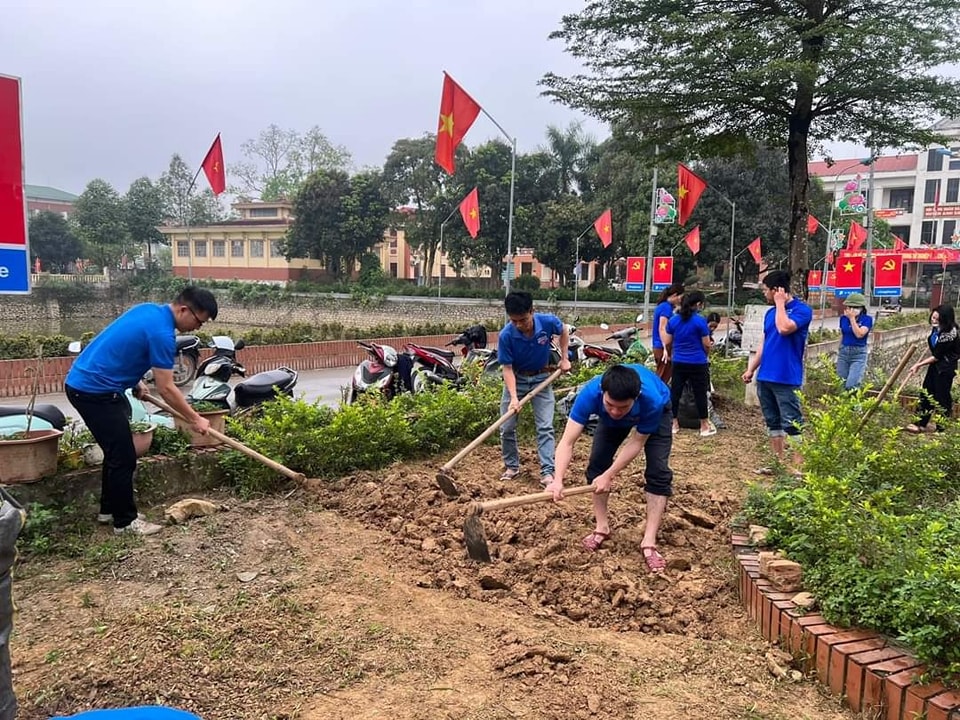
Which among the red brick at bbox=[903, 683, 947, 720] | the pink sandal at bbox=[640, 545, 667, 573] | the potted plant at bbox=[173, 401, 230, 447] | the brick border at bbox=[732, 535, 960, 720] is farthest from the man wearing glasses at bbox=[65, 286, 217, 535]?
the red brick at bbox=[903, 683, 947, 720]

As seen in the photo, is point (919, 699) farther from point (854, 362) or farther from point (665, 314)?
point (854, 362)

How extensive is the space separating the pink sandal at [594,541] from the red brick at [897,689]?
1637 millimetres

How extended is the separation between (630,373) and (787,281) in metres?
2.73

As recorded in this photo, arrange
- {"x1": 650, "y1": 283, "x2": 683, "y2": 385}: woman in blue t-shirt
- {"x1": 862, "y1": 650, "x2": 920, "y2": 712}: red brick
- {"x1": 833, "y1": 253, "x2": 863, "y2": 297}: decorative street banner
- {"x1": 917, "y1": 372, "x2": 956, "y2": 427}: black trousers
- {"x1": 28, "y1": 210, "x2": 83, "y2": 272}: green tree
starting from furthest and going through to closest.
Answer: {"x1": 28, "y1": 210, "x2": 83, "y2": 272}: green tree
{"x1": 833, "y1": 253, "x2": 863, "y2": 297}: decorative street banner
{"x1": 917, "y1": 372, "x2": 956, "y2": 427}: black trousers
{"x1": 650, "y1": 283, "x2": 683, "y2": 385}: woman in blue t-shirt
{"x1": 862, "y1": 650, "x2": 920, "y2": 712}: red brick

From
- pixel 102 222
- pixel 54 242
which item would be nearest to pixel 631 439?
pixel 102 222

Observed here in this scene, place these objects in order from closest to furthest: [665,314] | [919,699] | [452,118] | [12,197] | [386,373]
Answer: [919,699]
[12,197]
[665,314]
[386,373]
[452,118]

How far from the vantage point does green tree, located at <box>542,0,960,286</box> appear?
23.9 feet

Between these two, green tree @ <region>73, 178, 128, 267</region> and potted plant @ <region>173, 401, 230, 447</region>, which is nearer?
potted plant @ <region>173, 401, 230, 447</region>

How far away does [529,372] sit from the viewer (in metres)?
5.14

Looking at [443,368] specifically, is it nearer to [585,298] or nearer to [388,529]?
[388,529]

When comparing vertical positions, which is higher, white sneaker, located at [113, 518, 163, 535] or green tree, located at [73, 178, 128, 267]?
green tree, located at [73, 178, 128, 267]

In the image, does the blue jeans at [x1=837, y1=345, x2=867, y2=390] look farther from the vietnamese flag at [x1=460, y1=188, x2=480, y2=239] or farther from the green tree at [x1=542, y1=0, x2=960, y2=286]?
the vietnamese flag at [x1=460, y1=188, x2=480, y2=239]

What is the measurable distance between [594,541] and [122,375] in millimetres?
2798

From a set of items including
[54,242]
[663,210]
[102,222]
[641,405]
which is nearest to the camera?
[641,405]
